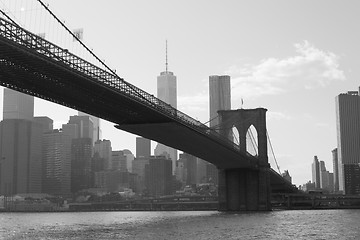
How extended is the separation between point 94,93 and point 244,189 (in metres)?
47.8

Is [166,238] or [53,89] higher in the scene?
[53,89]

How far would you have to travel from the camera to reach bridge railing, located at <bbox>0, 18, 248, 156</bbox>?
40.9 metres

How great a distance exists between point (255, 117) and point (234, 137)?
16.9ft

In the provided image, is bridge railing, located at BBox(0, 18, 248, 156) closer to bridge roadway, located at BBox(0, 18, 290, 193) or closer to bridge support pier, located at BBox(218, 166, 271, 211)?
bridge roadway, located at BBox(0, 18, 290, 193)

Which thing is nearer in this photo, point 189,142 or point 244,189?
point 189,142

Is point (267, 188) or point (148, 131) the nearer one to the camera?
point (148, 131)

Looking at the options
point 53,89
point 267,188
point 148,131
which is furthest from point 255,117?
point 53,89

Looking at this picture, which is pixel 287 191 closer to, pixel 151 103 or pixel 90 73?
pixel 151 103

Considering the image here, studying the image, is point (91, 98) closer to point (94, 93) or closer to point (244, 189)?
point (94, 93)

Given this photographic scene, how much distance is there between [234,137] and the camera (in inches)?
4195

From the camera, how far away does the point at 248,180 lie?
97875 millimetres

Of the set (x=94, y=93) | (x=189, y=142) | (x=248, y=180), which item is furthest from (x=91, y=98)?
(x=248, y=180)

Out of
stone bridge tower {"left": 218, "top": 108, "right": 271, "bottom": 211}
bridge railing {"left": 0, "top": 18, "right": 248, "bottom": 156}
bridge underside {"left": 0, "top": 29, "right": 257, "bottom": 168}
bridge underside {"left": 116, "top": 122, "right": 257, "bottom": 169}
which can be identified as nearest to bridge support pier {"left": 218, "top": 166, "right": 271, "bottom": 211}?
stone bridge tower {"left": 218, "top": 108, "right": 271, "bottom": 211}

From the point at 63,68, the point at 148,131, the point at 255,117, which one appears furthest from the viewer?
the point at 255,117
